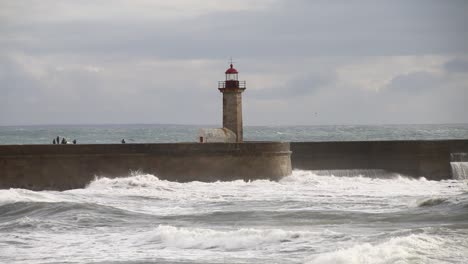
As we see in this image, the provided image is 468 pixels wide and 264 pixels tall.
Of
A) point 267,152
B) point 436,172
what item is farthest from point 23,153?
point 436,172

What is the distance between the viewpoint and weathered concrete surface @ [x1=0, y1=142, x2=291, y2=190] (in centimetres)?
2433

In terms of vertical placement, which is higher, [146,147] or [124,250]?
[146,147]

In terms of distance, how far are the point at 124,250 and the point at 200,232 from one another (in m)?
1.69

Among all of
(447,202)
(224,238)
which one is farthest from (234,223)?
(447,202)

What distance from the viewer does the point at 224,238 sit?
1603cm

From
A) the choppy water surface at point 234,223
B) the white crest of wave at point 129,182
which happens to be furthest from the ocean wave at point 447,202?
the white crest of wave at point 129,182

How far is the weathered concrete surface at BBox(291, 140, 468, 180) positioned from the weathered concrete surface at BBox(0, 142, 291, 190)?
2.89m

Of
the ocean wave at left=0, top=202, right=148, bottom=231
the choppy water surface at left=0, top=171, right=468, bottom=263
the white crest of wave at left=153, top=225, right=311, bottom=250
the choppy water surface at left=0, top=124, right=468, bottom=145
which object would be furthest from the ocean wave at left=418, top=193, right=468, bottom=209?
the choppy water surface at left=0, top=124, right=468, bottom=145

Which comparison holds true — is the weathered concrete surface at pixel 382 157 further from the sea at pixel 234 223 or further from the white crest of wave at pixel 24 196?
the white crest of wave at pixel 24 196

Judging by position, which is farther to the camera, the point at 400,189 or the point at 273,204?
the point at 400,189

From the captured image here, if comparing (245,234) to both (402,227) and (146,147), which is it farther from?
(146,147)

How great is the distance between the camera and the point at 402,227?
17625mm

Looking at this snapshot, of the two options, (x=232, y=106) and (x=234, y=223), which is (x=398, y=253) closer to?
(x=234, y=223)

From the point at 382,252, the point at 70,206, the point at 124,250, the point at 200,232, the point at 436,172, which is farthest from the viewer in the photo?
the point at 436,172
